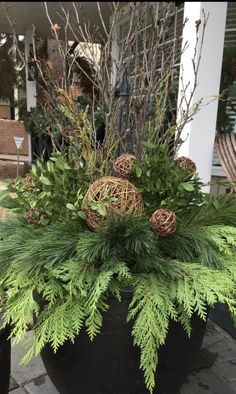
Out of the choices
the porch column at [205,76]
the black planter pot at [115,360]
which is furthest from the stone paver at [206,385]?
the porch column at [205,76]

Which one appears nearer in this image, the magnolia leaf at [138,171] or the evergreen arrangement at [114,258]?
the evergreen arrangement at [114,258]

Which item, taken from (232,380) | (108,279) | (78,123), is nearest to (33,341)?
(108,279)

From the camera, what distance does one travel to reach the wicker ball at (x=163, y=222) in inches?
57.6

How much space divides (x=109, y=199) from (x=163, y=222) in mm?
237

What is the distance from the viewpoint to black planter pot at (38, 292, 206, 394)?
1.39 metres

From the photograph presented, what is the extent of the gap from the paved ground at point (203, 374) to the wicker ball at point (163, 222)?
0.93 metres

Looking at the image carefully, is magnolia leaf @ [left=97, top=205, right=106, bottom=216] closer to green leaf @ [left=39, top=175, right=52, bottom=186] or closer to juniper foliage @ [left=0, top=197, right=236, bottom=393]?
juniper foliage @ [left=0, top=197, right=236, bottom=393]

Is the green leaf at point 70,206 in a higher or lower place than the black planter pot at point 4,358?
higher

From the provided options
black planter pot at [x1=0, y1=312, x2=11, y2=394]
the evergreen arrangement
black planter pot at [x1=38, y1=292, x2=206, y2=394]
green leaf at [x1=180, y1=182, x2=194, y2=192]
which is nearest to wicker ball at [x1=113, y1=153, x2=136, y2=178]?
the evergreen arrangement

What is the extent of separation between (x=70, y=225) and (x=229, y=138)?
159 centimetres

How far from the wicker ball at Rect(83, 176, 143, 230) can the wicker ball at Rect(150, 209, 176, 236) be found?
0.42 ft

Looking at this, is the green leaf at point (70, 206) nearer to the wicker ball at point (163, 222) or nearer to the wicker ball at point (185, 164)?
the wicker ball at point (163, 222)

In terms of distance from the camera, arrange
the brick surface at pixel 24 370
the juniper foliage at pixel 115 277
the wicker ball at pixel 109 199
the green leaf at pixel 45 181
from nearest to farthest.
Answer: the juniper foliage at pixel 115 277
the wicker ball at pixel 109 199
the green leaf at pixel 45 181
the brick surface at pixel 24 370

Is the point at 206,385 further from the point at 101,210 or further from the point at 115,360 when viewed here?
the point at 101,210
